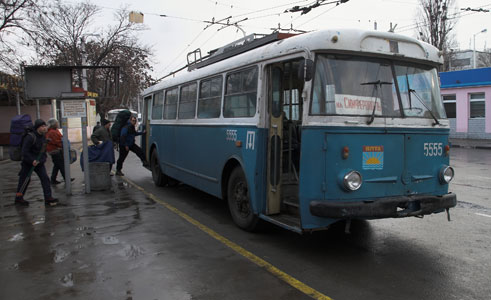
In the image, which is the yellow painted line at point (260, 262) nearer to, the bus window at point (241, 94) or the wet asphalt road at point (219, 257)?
the wet asphalt road at point (219, 257)

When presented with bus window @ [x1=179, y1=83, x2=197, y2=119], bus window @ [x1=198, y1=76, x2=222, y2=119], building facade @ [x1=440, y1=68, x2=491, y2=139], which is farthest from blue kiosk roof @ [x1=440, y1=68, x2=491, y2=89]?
bus window @ [x1=198, y1=76, x2=222, y2=119]

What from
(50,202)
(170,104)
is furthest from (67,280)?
(170,104)

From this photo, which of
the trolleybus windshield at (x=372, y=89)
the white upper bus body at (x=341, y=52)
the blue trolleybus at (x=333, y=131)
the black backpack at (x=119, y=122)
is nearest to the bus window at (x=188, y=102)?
the blue trolleybus at (x=333, y=131)

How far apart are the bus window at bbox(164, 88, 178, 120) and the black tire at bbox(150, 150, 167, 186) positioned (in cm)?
140

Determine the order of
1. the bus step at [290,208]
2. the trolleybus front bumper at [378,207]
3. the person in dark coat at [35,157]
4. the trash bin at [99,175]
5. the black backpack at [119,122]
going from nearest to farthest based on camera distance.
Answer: the trolleybus front bumper at [378,207]
the bus step at [290,208]
the person in dark coat at [35,157]
the trash bin at [99,175]
the black backpack at [119,122]

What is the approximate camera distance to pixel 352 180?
4.87 metres

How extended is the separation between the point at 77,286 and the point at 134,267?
0.69 meters

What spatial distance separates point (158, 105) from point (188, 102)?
2.46m

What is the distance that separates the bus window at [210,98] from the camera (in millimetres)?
7234

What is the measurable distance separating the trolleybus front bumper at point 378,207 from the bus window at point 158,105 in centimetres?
665

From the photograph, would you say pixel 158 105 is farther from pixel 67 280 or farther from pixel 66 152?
pixel 67 280

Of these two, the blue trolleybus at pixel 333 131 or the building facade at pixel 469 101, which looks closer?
the blue trolleybus at pixel 333 131

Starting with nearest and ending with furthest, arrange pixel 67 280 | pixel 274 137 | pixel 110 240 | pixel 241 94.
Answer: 1. pixel 67 280
2. pixel 274 137
3. pixel 110 240
4. pixel 241 94

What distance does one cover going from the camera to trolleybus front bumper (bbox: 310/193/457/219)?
4.74 metres
